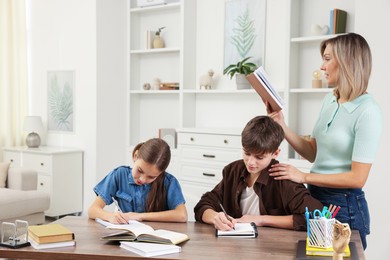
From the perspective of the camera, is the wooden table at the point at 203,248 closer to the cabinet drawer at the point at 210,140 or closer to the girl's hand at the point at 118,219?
the girl's hand at the point at 118,219

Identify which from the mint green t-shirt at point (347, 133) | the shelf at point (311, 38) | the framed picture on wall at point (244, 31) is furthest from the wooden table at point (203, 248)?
the framed picture on wall at point (244, 31)

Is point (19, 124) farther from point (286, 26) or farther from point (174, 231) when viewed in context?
point (174, 231)

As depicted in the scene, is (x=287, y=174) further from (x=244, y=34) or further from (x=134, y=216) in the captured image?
(x=244, y=34)

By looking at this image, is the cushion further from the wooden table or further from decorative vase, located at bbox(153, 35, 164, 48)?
the wooden table

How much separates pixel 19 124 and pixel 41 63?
30.1 inches

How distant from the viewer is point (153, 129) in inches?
234

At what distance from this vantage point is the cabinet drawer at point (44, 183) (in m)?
5.50

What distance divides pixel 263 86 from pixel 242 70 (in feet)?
8.48

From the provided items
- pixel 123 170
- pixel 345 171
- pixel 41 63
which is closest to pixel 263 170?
pixel 345 171

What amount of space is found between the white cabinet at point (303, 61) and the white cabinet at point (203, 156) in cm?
55

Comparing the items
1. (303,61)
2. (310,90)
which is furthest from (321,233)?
(303,61)

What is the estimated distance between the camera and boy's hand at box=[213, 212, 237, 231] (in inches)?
84.4

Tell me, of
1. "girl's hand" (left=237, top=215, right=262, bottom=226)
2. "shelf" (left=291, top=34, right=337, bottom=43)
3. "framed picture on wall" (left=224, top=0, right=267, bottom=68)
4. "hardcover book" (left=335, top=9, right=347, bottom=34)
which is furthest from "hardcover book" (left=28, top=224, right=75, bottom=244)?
"framed picture on wall" (left=224, top=0, right=267, bottom=68)

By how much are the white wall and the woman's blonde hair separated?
384 cm
